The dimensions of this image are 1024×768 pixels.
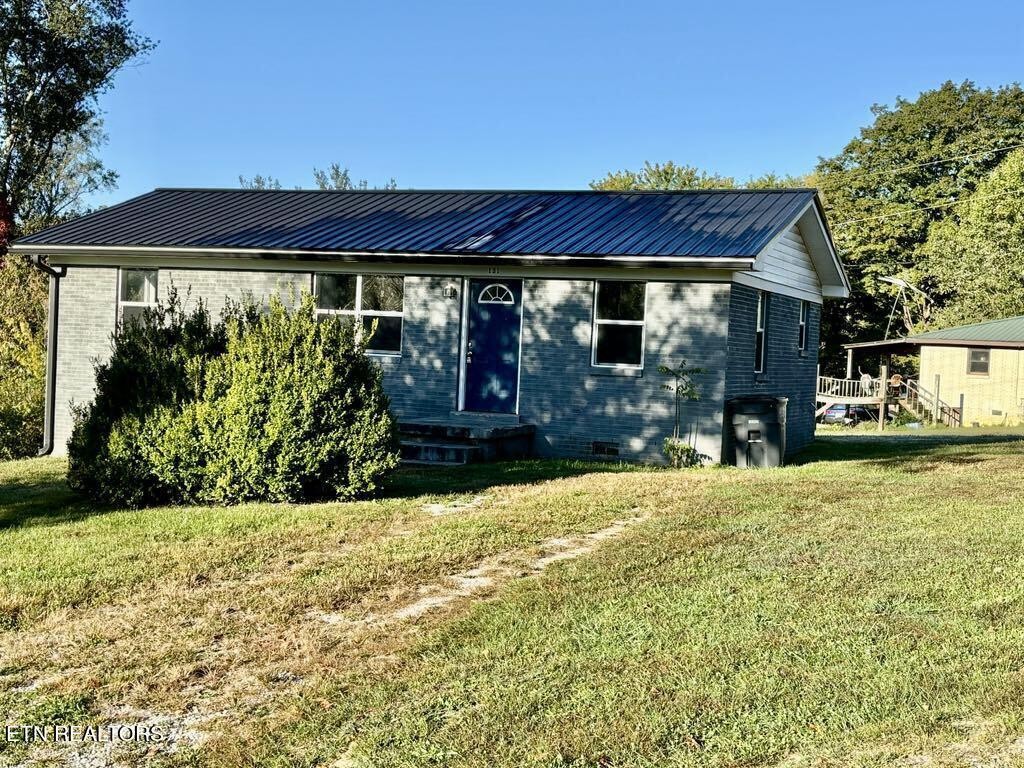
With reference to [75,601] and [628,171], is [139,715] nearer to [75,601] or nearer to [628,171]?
[75,601]

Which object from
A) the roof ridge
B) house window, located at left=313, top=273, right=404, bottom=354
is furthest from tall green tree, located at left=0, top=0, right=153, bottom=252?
house window, located at left=313, top=273, right=404, bottom=354

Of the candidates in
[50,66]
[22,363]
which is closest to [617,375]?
[22,363]

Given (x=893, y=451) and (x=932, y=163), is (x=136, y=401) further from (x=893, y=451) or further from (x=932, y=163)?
(x=932, y=163)

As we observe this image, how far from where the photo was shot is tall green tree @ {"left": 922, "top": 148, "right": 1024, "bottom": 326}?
134 ft

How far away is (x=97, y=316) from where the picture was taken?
707 inches

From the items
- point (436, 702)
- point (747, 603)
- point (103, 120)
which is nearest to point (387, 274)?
point (747, 603)

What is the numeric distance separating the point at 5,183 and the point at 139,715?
31.1m

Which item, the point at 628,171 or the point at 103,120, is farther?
the point at 628,171

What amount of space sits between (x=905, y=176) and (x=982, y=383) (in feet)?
49.3

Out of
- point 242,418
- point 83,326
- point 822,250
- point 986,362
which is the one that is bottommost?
point 242,418

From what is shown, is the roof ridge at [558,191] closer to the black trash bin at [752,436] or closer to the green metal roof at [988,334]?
the black trash bin at [752,436]

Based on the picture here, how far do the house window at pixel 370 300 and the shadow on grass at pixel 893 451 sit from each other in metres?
6.42

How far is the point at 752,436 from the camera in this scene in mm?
15000

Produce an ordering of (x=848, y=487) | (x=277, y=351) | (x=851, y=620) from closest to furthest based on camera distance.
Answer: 1. (x=851, y=620)
2. (x=277, y=351)
3. (x=848, y=487)
